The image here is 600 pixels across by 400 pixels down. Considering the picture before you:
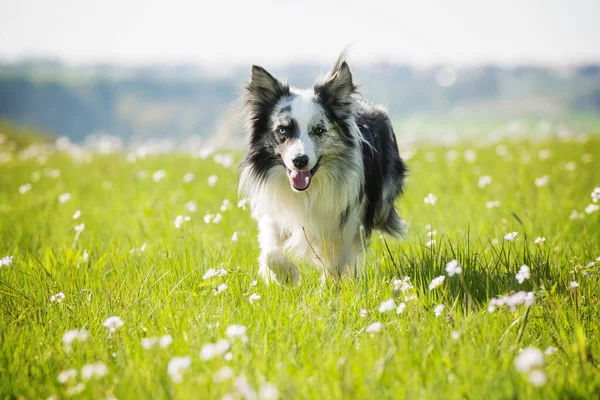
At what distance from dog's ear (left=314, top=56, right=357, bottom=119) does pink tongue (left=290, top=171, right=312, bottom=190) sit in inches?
24.3

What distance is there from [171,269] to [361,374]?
6.55 ft

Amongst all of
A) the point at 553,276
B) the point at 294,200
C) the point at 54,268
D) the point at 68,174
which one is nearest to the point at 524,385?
the point at 553,276

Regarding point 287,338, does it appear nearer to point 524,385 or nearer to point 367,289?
point 367,289

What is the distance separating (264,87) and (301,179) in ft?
2.88

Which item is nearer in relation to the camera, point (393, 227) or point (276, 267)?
point (276, 267)

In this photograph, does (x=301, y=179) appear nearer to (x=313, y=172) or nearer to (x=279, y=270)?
(x=313, y=172)

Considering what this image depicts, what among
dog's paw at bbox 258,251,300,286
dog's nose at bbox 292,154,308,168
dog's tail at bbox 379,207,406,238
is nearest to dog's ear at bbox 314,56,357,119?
dog's nose at bbox 292,154,308,168

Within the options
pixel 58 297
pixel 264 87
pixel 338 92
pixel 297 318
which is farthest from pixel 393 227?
pixel 58 297

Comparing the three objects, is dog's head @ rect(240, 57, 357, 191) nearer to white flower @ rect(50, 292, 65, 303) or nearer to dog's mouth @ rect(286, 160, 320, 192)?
dog's mouth @ rect(286, 160, 320, 192)

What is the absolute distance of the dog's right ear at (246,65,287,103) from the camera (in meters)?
4.14

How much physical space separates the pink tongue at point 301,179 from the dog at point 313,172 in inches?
1.4

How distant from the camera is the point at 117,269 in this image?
12.9ft

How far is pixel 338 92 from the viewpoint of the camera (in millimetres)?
4188

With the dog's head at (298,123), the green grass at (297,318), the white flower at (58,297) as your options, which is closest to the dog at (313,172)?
the dog's head at (298,123)
